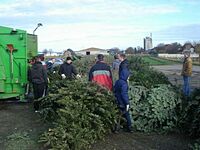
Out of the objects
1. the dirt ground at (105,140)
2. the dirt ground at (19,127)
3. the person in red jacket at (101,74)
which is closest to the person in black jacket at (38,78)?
the dirt ground at (19,127)

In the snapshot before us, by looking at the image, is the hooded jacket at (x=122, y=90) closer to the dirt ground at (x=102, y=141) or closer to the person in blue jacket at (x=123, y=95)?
the person in blue jacket at (x=123, y=95)

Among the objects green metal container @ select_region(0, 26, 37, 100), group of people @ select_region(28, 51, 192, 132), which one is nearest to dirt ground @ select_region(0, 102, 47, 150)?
green metal container @ select_region(0, 26, 37, 100)

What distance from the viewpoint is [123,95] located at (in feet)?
29.8

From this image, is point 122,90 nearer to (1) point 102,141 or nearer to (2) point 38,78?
(1) point 102,141

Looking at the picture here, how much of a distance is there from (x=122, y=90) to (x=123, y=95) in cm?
12

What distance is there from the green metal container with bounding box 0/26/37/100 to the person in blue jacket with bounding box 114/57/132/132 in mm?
5113

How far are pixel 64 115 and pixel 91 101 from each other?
33.8 inches

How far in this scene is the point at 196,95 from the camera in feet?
29.7

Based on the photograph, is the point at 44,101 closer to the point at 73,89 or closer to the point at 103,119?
the point at 73,89

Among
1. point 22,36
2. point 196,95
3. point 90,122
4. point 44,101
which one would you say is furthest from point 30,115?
point 196,95

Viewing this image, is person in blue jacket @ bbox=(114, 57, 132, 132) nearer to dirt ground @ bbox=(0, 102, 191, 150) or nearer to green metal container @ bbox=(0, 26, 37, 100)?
dirt ground @ bbox=(0, 102, 191, 150)

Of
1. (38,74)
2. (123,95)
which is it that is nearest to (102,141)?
(123,95)

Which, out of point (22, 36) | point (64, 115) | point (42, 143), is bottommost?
point (42, 143)

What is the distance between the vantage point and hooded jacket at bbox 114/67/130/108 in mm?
9070
